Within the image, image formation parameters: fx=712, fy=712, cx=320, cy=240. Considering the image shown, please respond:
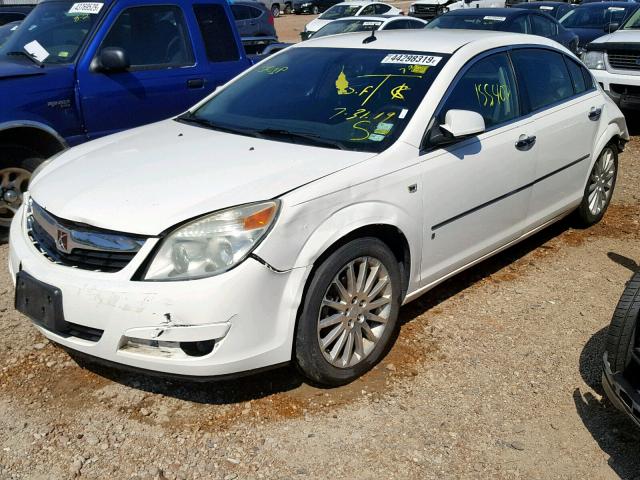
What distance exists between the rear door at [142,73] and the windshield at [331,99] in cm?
141

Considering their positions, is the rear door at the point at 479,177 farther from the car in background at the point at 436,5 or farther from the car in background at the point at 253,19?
the car in background at the point at 436,5

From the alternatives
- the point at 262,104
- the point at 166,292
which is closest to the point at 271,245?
the point at 166,292

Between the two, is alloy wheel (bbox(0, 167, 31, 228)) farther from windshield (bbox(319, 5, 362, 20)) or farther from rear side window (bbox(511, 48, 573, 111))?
windshield (bbox(319, 5, 362, 20))

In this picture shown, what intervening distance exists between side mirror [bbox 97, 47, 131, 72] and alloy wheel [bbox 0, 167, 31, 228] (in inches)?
39.7

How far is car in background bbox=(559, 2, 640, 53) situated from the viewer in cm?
1359

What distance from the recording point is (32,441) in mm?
3092

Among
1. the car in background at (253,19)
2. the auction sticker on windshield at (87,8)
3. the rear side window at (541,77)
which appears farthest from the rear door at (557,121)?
the car in background at (253,19)

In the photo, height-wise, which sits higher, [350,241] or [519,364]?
[350,241]

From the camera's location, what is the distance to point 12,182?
209 inches

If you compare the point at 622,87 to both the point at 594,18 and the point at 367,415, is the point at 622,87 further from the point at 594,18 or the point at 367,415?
the point at 367,415

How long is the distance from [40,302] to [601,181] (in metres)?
4.35

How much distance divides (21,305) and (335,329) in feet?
4.78

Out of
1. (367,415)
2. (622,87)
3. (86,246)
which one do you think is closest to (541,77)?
(367,415)

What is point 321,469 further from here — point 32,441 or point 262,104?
point 262,104
